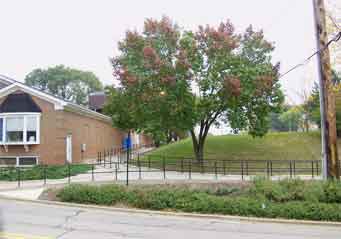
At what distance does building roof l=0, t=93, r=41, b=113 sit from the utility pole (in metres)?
20.2

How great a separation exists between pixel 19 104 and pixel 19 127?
5.84 feet

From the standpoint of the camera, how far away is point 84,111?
94.3ft

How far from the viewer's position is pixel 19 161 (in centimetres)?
2402

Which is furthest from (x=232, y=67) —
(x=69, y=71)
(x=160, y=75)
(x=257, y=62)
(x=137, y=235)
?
(x=69, y=71)

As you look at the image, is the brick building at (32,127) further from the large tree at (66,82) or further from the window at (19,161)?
the large tree at (66,82)

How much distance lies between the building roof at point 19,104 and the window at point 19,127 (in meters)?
0.39

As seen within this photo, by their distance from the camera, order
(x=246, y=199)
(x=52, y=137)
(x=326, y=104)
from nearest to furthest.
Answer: (x=246, y=199) → (x=326, y=104) → (x=52, y=137)

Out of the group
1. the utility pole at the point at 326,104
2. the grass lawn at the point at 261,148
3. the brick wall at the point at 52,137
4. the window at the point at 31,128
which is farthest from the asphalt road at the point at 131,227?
the grass lawn at the point at 261,148

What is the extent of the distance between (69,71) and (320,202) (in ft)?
215

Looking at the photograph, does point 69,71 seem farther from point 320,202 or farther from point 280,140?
point 320,202

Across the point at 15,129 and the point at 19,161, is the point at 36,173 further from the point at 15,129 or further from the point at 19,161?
the point at 15,129

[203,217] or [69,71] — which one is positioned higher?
[69,71]

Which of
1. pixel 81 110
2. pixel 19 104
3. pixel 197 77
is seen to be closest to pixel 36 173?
pixel 19 104

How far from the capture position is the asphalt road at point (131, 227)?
7406 mm
